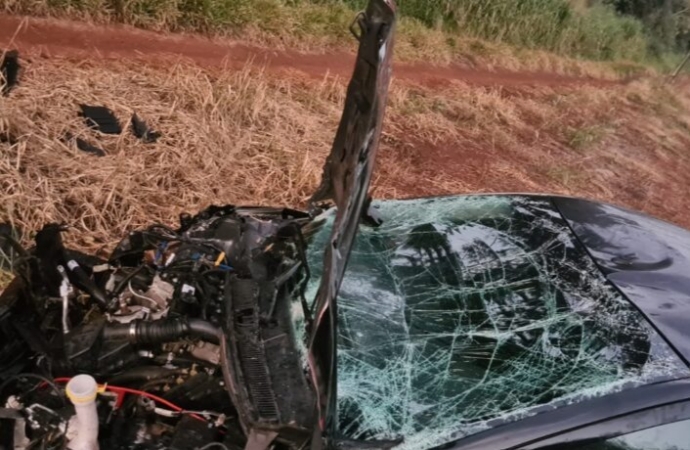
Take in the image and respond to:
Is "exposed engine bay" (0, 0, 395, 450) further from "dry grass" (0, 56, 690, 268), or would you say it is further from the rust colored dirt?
the rust colored dirt

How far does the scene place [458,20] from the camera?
1248 centimetres

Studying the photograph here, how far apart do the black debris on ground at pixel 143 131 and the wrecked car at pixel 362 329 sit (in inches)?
99.6

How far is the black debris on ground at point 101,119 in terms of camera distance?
16.7 ft

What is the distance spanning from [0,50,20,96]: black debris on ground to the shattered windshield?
11.3 ft

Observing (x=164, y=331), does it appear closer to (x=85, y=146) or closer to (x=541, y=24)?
(x=85, y=146)

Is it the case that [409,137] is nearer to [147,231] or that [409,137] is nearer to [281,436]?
[147,231]

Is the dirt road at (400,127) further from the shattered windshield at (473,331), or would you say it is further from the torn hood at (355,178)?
the torn hood at (355,178)

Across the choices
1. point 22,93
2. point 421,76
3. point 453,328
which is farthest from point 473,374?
point 421,76

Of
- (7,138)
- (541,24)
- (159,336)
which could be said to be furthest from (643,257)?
(541,24)

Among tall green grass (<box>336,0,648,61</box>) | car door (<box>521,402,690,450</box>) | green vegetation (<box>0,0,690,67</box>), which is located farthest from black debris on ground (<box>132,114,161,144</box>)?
tall green grass (<box>336,0,648,61</box>)

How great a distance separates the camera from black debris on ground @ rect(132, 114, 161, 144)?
518 centimetres

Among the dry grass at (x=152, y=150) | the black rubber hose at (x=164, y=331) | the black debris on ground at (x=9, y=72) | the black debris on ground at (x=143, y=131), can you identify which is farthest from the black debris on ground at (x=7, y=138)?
the black rubber hose at (x=164, y=331)

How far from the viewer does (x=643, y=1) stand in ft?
68.3

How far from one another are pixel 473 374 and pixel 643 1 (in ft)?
72.2
